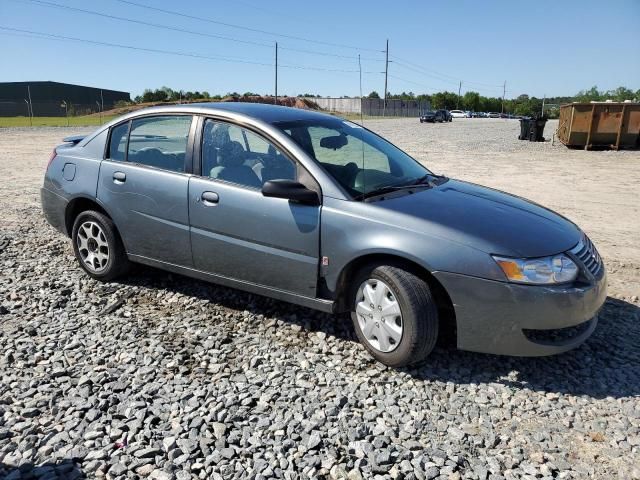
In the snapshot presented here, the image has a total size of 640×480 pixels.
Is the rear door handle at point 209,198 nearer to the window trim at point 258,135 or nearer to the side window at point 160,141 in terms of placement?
the window trim at point 258,135

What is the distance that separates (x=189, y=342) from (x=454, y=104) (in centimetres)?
13146

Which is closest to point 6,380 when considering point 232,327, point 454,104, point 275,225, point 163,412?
point 163,412

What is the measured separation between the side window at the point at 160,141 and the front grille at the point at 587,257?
10.1 ft

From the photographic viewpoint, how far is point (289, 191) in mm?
3732

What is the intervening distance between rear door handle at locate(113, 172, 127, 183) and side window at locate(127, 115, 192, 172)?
0.54ft

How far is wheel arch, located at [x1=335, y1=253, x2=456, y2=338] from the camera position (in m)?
3.56

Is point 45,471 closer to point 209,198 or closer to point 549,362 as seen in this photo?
point 209,198

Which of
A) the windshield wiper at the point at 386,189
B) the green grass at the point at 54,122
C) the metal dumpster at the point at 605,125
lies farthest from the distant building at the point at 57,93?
the windshield wiper at the point at 386,189

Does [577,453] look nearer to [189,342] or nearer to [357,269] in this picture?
[357,269]

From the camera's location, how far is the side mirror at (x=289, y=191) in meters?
3.73

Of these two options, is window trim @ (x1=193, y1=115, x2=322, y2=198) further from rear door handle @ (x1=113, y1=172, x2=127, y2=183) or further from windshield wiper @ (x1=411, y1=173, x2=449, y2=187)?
windshield wiper @ (x1=411, y1=173, x2=449, y2=187)

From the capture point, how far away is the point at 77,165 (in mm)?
5168

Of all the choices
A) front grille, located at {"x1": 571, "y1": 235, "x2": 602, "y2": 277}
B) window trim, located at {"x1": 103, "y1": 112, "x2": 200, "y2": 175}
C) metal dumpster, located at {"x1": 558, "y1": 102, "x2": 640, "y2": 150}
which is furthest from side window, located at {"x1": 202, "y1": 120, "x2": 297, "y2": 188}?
metal dumpster, located at {"x1": 558, "y1": 102, "x2": 640, "y2": 150}

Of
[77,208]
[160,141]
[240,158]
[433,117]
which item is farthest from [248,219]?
[433,117]
